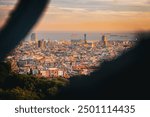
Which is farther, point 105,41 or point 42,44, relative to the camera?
point 105,41

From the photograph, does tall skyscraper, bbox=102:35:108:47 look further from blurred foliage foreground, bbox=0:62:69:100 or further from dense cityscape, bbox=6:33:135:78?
blurred foliage foreground, bbox=0:62:69:100

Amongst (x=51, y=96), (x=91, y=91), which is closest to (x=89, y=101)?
(x=91, y=91)

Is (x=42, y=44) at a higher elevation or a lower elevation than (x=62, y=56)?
higher

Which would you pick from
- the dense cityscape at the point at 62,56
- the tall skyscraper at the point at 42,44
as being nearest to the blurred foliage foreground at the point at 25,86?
the dense cityscape at the point at 62,56

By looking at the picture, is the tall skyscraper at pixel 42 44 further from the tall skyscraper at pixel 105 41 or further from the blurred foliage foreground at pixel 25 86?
the tall skyscraper at pixel 105 41

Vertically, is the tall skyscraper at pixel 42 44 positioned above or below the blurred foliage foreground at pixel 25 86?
above

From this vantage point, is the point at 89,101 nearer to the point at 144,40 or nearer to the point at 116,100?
the point at 116,100

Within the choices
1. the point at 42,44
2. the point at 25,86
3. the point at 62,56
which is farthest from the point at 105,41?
the point at 25,86

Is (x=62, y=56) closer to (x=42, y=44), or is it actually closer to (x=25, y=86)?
(x=42, y=44)
